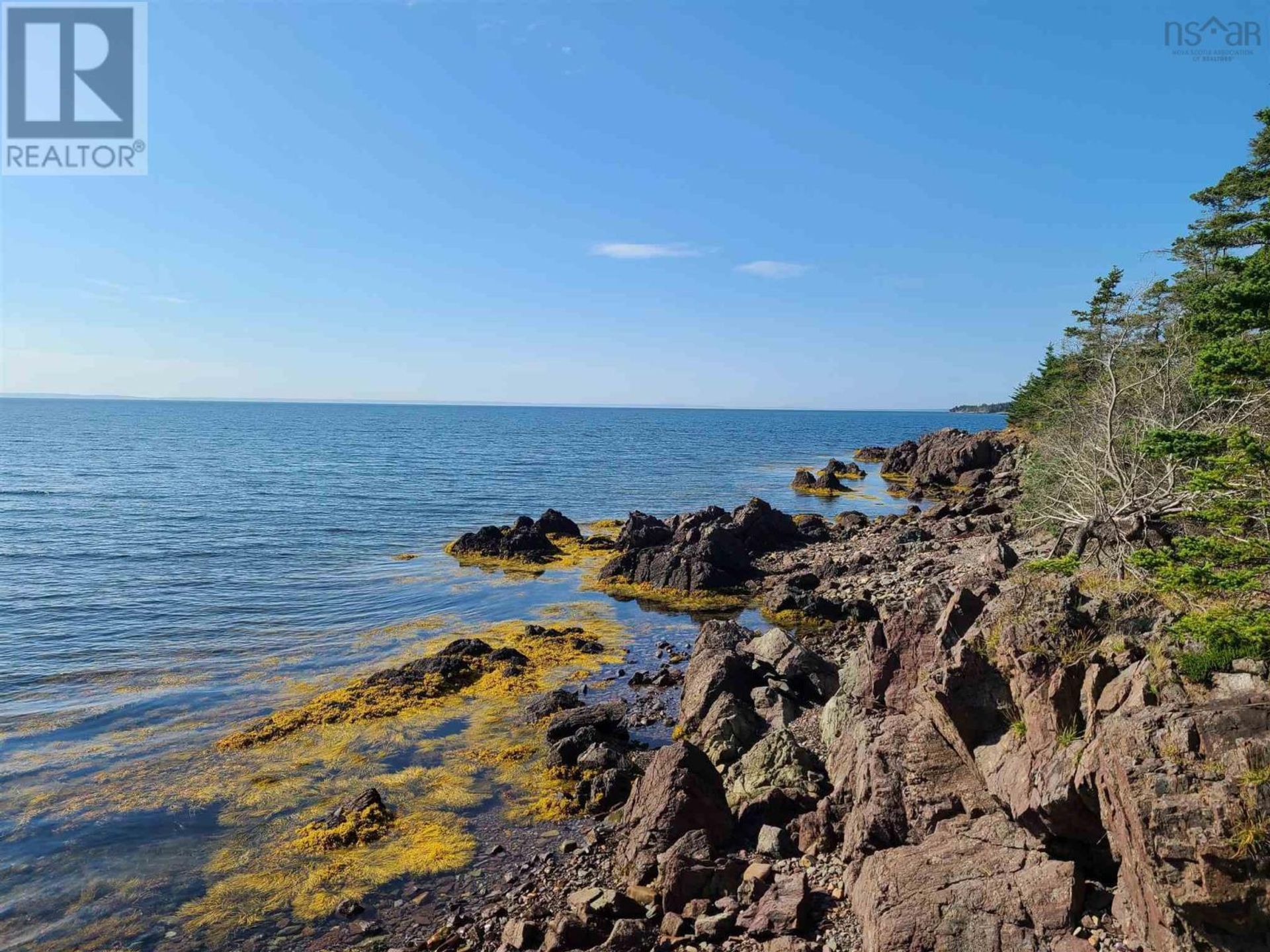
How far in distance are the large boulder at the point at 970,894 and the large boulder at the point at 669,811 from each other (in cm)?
366

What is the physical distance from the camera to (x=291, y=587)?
Result: 37.8 m

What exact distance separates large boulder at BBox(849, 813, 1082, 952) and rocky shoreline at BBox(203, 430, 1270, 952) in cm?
3

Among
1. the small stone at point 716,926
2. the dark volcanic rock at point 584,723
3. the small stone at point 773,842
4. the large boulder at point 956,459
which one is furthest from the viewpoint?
the large boulder at point 956,459

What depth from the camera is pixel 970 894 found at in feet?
→ 34.4

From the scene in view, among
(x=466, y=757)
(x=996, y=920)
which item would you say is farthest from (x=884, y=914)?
(x=466, y=757)

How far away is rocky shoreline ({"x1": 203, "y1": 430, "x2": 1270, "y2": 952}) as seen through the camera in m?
8.91

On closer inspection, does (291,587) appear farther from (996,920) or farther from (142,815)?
(996,920)

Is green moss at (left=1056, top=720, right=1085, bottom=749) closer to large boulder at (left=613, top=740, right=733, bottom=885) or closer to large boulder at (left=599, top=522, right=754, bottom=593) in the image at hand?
large boulder at (left=613, top=740, right=733, bottom=885)

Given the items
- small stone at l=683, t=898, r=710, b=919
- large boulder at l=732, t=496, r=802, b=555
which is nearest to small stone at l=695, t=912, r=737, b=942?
small stone at l=683, t=898, r=710, b=919

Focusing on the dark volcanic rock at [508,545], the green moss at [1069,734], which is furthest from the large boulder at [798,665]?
the dark volcanic rock at [508,545]

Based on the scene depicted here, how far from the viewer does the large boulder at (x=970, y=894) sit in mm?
10008

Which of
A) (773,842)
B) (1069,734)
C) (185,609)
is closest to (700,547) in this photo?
(185,609)

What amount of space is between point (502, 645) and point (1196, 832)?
946 inches

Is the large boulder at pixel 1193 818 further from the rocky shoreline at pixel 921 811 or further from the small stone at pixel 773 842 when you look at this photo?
the small stone at pixel 773 842
